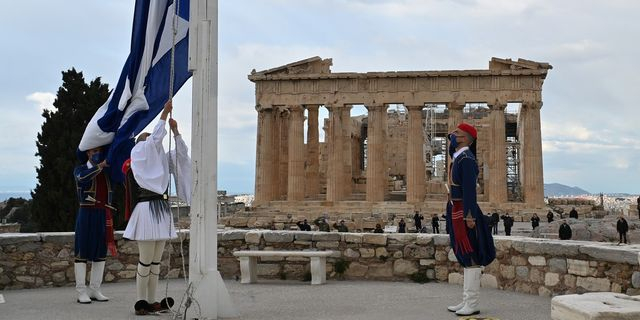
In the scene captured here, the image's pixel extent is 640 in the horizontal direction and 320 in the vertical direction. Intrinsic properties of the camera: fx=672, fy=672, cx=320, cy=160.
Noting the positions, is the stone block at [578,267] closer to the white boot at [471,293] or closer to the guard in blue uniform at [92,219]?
the white boot at [471,293]

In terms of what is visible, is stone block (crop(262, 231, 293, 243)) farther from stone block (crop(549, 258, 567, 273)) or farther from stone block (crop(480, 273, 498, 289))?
stone block (crop(549, 258, 567, 273))

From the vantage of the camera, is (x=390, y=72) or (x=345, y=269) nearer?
(x=345, y=269)

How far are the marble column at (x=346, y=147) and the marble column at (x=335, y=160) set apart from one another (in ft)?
1.64

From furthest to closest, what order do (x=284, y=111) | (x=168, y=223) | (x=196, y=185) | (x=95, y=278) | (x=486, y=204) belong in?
(x=284, y=111) < (x=486, y=204) < (x=95, y=278) < (x=168, y=223) < (x=196, y=185)

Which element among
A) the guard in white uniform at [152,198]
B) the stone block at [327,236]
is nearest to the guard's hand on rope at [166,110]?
the guard in white uniform at [152,198]

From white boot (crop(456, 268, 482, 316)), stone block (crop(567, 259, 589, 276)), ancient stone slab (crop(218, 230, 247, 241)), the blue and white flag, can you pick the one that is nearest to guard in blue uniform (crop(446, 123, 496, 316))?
white boot (crop(456, 268, 482, 316))

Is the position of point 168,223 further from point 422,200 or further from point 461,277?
point 422,200

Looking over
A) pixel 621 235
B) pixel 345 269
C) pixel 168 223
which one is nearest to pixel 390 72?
pixel 621 235

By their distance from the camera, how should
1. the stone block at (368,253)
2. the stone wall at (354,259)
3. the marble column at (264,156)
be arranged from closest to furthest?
the stone wall at (354,259), the stone block at (368,253), the marble column at (264,156)

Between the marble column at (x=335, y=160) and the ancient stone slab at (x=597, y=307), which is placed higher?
the marble column at (x=335, y=160)

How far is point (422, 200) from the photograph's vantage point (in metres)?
41.8

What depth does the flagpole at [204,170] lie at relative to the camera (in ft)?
20.0

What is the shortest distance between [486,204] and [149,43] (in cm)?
3605

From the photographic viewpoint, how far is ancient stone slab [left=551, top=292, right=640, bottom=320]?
4.21 m
